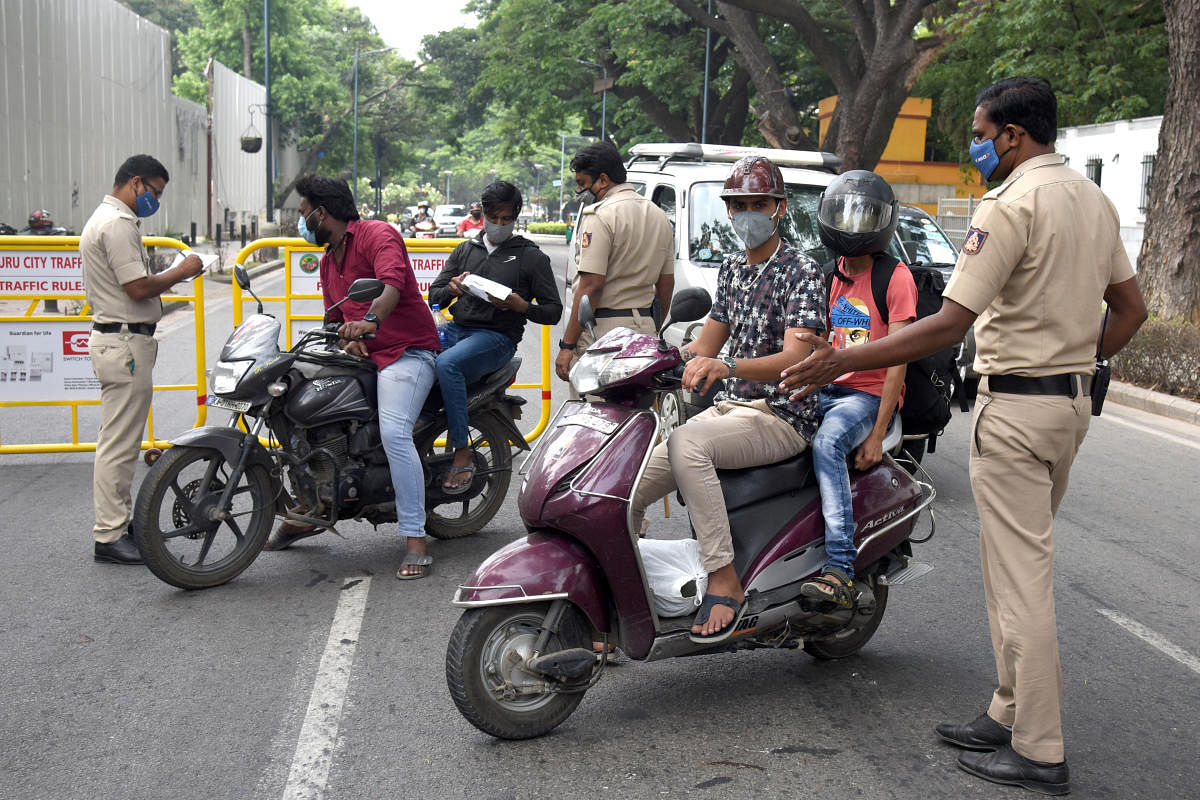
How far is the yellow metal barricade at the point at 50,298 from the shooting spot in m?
8.40

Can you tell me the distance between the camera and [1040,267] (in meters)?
3.68

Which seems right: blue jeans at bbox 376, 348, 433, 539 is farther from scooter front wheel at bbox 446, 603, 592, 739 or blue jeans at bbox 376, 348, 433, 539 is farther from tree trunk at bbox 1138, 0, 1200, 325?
tree trunk at bbox 1138, 0, 1200, 325

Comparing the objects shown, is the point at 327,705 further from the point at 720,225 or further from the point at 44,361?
the point at 720,225

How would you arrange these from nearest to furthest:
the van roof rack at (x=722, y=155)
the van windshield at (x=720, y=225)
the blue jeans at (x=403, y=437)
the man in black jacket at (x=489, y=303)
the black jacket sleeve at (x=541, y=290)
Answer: the blue jeans at (x=403, y=437)
the man in black jacket at (x=489, y=303)
the black jacket sleeve at (x=541, y=290)
the van windshield at (x=720, y=225)
the van roof rack at (x=722, y=155)

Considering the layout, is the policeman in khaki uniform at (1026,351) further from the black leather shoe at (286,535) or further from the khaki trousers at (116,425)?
the khaki trousers at (116,425)

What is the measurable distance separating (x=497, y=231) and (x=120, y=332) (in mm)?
2050

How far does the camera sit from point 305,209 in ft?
19.5

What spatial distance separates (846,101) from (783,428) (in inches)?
791

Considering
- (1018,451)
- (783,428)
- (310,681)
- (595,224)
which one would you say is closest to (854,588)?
(783,428)

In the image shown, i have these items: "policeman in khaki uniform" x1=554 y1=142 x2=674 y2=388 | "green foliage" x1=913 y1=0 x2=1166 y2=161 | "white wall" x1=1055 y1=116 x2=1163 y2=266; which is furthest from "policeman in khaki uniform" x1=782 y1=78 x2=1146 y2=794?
"white wall" x1=1055 y1=116 x2=1163 y2=266

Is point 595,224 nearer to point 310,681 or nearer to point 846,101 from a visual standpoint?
point 310,681

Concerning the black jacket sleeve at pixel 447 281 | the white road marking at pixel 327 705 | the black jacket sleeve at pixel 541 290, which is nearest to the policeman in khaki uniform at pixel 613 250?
the black jacket sleeve at pixel 541 290

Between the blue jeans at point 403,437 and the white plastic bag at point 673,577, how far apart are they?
1.88 m

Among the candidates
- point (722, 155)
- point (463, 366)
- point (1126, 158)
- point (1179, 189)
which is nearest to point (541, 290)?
point (463, 366)
